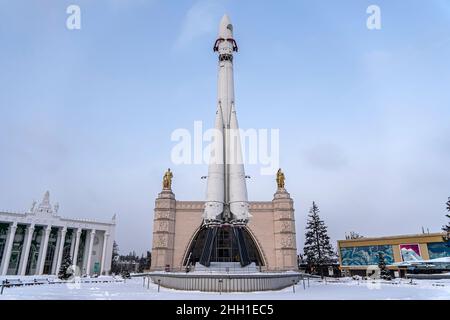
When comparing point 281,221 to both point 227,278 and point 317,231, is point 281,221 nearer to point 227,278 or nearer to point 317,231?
point 317,231

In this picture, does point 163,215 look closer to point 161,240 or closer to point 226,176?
point 161,240

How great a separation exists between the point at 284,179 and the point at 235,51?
24.7m

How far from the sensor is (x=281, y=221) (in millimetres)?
45469

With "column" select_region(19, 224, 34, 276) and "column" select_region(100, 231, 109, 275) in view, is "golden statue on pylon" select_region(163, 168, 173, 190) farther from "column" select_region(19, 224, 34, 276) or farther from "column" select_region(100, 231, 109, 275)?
"column" select_region(19, 224, 34, 276)

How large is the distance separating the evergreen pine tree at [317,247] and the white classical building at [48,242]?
1458 inches

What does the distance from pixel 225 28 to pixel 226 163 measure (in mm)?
15462

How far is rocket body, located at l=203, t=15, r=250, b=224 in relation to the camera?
24359mm

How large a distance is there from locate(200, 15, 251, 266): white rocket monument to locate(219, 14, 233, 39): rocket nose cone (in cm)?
134

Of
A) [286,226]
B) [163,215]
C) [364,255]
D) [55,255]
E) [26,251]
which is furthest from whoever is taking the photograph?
[55,255]

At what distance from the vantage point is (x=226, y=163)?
26.5 meters

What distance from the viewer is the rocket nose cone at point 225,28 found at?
30797mm

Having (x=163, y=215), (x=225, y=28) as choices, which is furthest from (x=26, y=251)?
(x=225, y=28)
